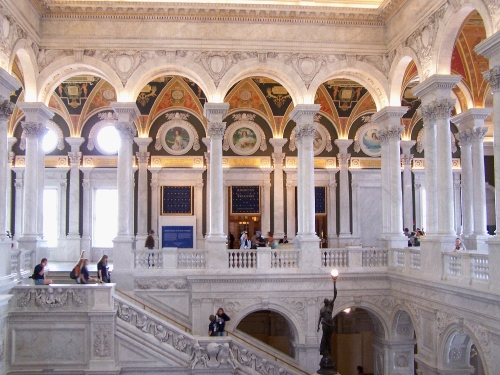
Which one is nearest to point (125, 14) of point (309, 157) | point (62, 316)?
point (309, 157)

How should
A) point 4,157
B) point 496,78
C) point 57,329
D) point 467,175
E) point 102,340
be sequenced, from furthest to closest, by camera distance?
point 467,175 → point 4,157 → point 102,340 → point 57,329 → point 496,78

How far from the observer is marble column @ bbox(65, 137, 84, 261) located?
2369cm

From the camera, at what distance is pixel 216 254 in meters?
17.5

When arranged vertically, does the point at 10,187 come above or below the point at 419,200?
above

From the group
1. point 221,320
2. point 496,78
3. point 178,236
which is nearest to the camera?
point 496,78

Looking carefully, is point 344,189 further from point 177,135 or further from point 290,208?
point 177,135

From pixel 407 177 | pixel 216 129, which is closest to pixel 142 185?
pixel 216 129

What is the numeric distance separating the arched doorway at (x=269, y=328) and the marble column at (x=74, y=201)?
7.35 metres

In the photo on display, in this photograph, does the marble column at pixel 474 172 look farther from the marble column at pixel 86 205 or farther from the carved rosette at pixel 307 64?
the marble column at pixel 86 205

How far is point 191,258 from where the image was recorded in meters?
17.6

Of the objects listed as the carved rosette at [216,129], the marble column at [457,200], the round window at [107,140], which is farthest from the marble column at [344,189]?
the round window at [107,140]

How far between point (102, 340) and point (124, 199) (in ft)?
16.1

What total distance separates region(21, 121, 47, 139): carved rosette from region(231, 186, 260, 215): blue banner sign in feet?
28.7

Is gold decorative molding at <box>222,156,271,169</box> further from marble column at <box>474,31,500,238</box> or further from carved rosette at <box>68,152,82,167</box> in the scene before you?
marble column at <box>474,31,500,238</box>
